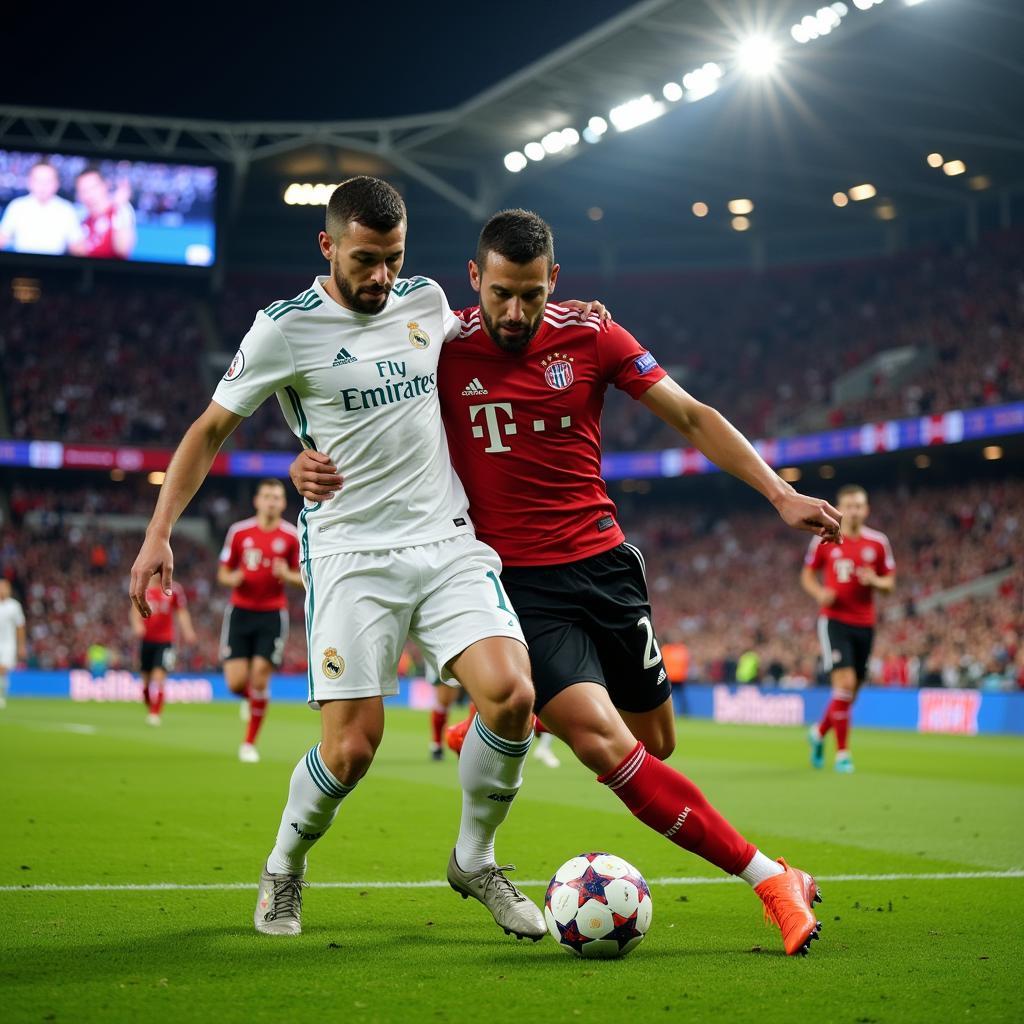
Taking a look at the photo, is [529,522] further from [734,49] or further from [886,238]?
[886,238]

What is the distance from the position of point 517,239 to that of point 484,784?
73.7 inches

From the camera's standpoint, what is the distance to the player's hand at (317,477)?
4867mm

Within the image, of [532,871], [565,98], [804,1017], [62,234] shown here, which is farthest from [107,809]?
[62,234]

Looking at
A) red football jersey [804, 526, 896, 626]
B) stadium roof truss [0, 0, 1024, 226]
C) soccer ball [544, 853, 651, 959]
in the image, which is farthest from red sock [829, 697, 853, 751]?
stadium roof truss [0, 0, 1024, 226]

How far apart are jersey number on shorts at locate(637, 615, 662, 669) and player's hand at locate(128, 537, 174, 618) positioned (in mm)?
1658

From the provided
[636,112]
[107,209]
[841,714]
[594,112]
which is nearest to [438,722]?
[841,714]

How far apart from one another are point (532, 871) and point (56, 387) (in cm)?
3855

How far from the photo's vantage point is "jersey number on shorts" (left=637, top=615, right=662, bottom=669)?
5.18 meters

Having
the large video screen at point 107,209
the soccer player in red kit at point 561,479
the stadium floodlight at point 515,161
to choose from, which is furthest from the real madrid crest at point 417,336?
the large video screen at point 107,209

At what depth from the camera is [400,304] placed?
16.9 ft

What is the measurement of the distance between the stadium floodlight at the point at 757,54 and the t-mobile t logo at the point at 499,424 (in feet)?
82.8

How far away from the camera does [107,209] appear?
40.0 meters

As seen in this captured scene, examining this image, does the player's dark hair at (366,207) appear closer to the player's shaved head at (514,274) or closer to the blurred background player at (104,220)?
the player's shaved head at (514,274)

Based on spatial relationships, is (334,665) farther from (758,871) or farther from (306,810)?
(758,871)
